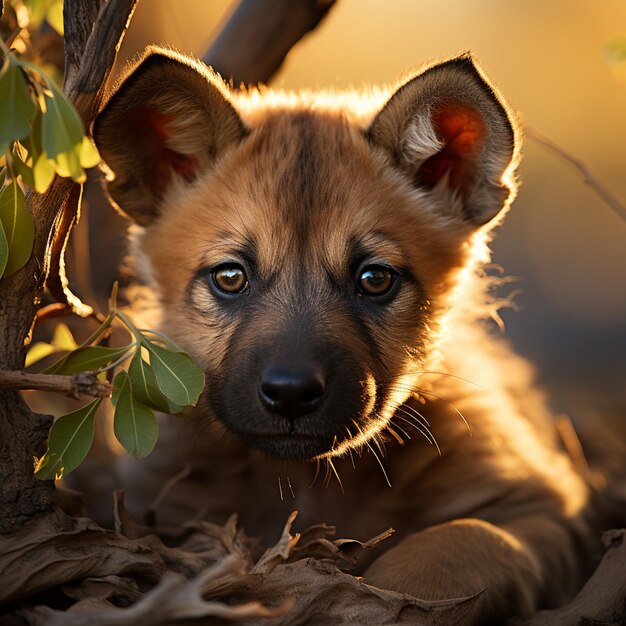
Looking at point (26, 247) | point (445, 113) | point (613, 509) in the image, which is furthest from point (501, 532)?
point (26, 247)

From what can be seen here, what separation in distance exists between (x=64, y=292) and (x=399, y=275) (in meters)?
1.09

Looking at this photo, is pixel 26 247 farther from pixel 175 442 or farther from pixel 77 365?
pixel 175 442

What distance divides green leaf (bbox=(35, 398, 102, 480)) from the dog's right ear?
977 millimetres

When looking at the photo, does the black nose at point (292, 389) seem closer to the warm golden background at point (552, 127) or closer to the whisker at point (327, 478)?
the whisker at point (327, 478)

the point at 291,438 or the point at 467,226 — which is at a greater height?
the point at 467,226

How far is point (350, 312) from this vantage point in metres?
2.60

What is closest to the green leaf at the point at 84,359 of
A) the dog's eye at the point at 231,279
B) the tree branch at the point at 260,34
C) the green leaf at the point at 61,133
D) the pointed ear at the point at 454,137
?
the green leaf at the point at 61,133

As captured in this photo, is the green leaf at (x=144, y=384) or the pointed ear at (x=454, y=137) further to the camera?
the pointed ear at (x=454, y=137)

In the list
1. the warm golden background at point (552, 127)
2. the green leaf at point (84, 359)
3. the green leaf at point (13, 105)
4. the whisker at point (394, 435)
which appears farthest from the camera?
the warm golden background at point (552, 127)

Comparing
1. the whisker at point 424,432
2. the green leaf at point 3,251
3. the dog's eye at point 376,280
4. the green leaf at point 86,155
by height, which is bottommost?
the whisker at point 424,432

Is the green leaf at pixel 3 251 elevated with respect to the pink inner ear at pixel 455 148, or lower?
lower

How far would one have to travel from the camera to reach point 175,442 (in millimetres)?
3025

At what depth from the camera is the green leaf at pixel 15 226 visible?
188 centimetres

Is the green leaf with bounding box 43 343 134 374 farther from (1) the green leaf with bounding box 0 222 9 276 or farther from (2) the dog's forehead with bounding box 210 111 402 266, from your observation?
(2) the dog's forehead with bounding box 210 111 402 266
